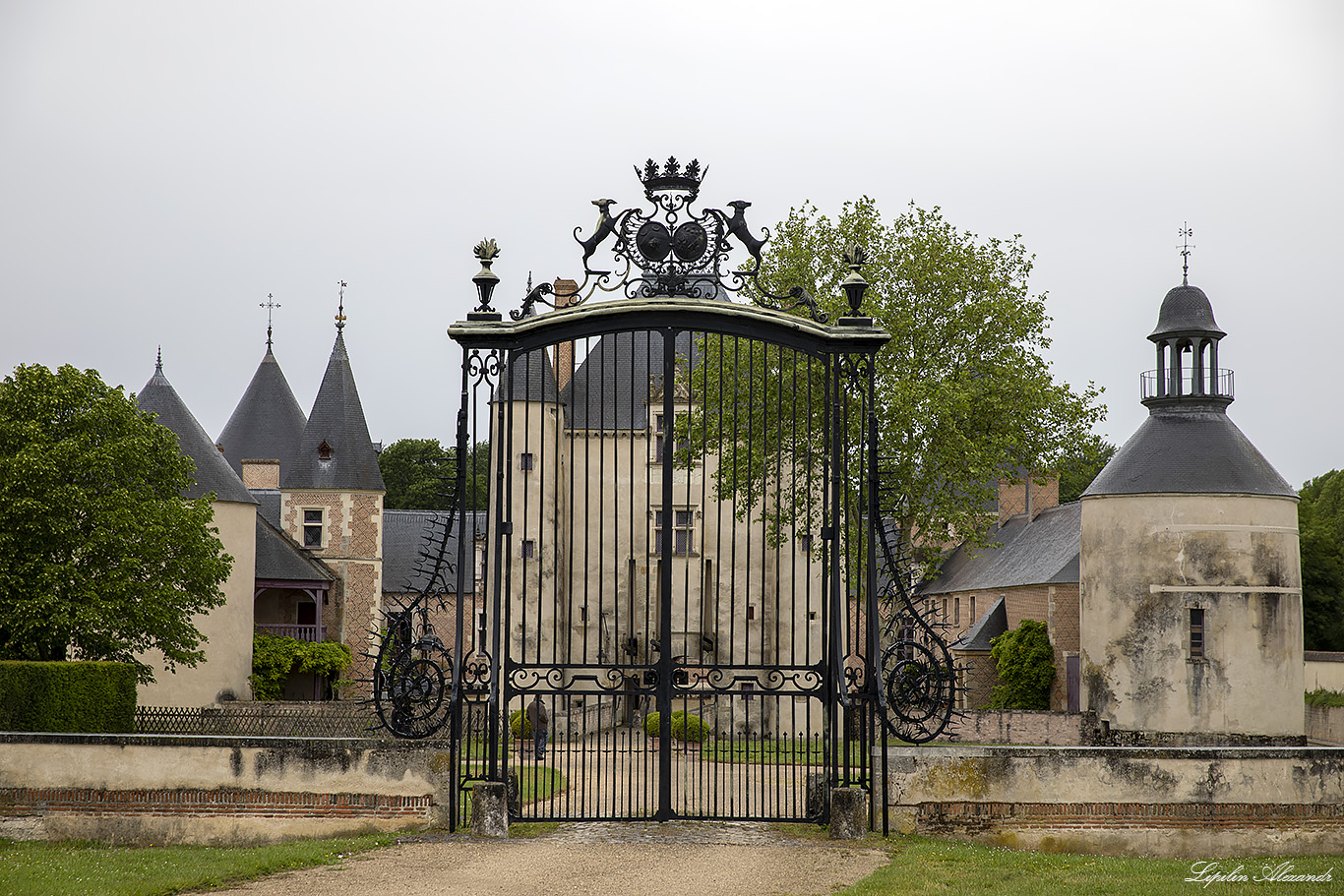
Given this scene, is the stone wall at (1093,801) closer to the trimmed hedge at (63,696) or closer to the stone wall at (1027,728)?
the trimmed hedge at (63,696)

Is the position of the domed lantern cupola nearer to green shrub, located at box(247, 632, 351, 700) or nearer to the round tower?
the round tower

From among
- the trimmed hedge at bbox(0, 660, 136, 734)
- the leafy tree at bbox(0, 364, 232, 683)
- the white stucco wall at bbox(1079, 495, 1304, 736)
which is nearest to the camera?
the trimmed hedge at bbox(0, 660, 136, 734)

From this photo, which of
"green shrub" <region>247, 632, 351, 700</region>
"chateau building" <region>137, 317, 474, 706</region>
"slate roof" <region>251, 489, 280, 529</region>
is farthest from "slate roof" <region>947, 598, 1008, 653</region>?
"slate roof" <region>251, 489, 280, 529</region>

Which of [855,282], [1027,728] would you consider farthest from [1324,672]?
[855,282]

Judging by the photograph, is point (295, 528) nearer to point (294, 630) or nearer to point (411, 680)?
point (294, 630)

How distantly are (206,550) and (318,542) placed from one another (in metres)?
15.0

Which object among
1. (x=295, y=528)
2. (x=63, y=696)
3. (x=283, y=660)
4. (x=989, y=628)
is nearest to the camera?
(x=63, y=696)

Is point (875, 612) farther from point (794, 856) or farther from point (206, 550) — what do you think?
point (206, 550)

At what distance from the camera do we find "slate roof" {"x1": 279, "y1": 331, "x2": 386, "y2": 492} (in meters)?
33.8

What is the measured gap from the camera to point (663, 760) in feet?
26.9

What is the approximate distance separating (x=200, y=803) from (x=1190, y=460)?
783 inches

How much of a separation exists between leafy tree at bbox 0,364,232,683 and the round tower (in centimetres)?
1653

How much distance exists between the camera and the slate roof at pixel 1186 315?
23.4 metres

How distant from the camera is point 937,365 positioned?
2155 cm
